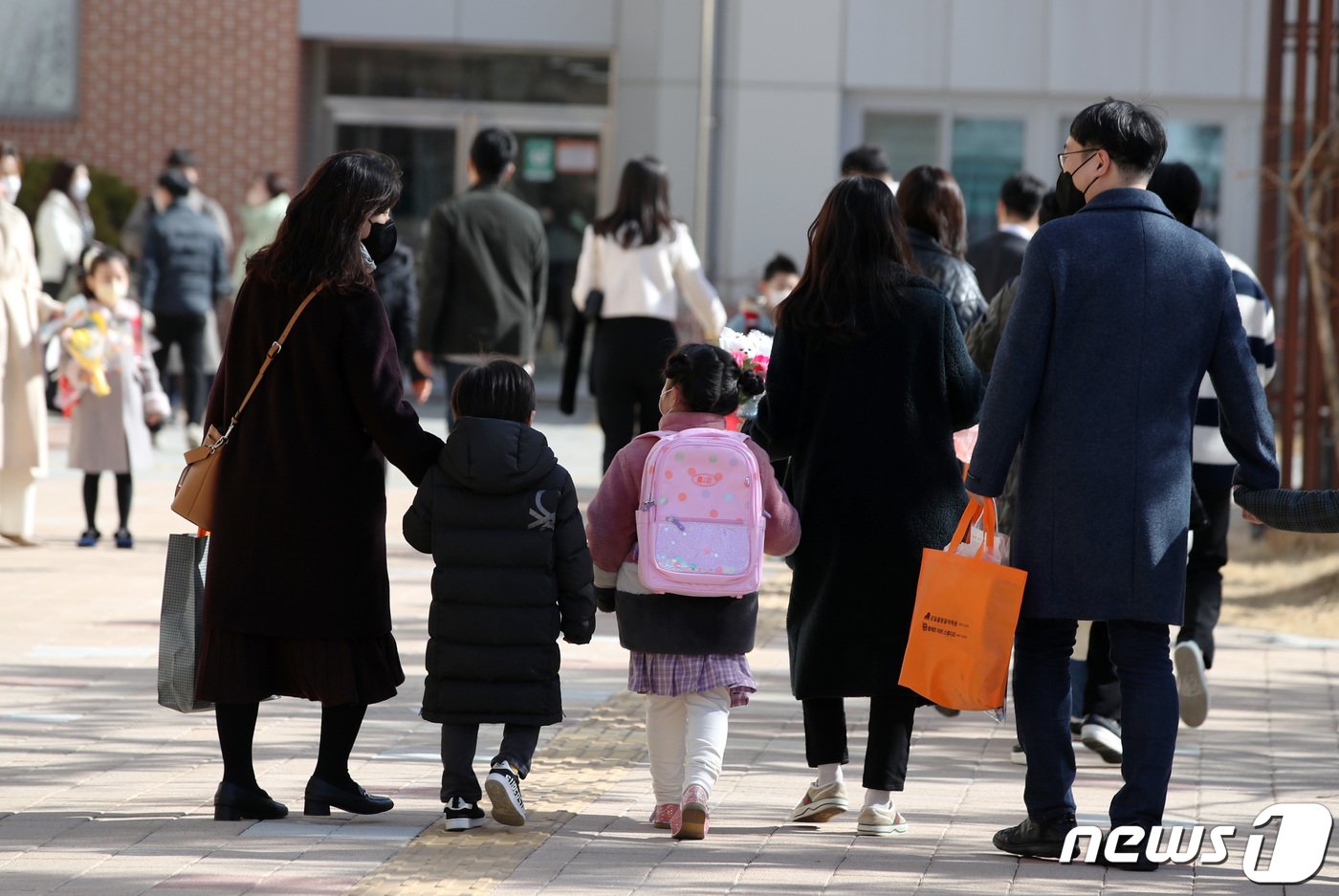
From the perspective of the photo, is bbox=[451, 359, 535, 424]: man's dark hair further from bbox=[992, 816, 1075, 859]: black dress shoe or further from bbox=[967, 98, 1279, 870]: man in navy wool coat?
bbox=[992, 816, 1075, 859]: black dress shoe

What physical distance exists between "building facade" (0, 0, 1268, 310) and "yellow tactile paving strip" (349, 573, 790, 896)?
12.4 meters

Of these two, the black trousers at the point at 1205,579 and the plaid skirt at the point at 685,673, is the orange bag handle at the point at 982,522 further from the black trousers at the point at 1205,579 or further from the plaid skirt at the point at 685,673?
the black trousers at the point at 1205,579

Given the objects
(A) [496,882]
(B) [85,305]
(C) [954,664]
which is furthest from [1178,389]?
(B) [85,305]

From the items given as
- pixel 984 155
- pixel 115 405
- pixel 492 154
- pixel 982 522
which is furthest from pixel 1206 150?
pixel 982 522

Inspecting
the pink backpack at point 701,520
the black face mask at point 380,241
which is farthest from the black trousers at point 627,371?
the pink backpack at point 701,520

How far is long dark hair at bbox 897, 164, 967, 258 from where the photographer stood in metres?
6.67

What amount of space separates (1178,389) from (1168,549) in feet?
1.28

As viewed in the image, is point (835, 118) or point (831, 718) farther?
point (835, 118)

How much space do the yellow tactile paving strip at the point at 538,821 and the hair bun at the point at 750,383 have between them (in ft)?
4.00

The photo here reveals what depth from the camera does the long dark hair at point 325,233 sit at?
16.7 feet

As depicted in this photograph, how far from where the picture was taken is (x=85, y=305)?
10180 millimetres

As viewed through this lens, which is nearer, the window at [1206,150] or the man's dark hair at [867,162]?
the man's dark hair at [867,162]

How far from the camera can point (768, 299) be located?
12117mm

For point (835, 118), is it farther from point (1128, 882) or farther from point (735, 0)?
point (1128, 882)
